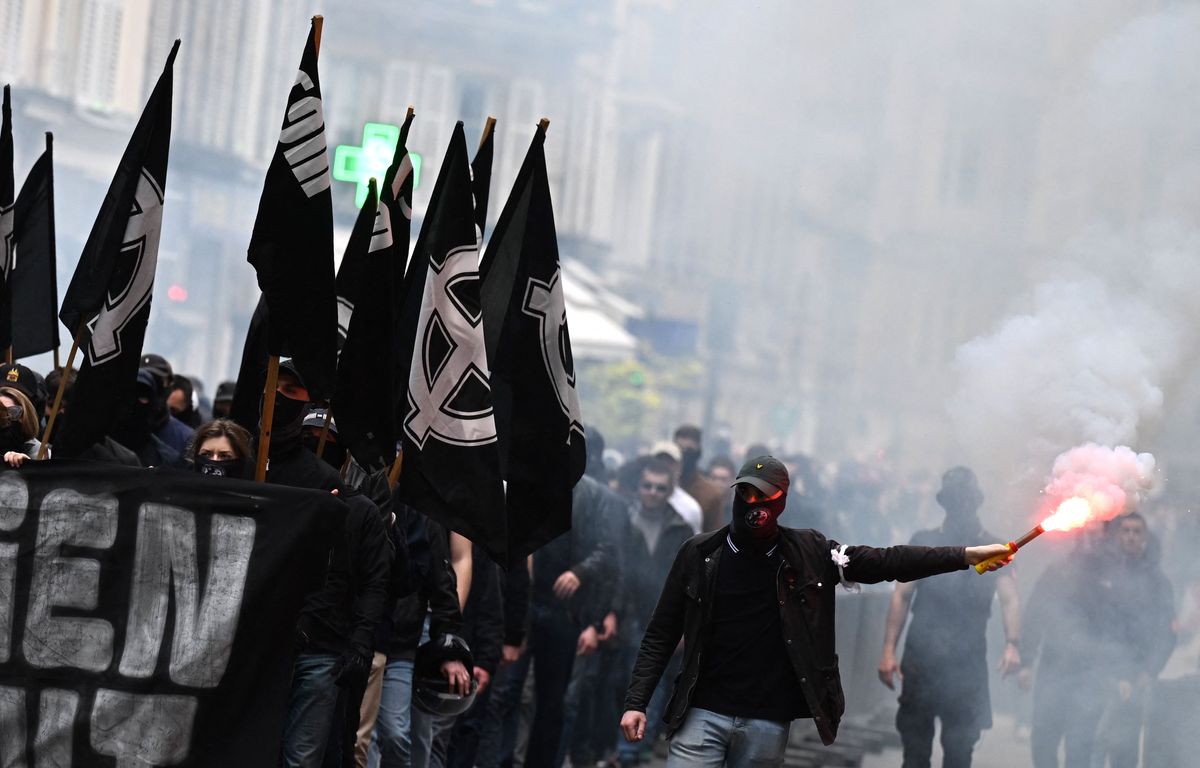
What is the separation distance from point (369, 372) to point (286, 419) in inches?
11.8

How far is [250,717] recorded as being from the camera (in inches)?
198

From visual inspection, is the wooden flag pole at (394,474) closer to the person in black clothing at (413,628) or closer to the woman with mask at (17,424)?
the person in black clothing at (413,628)

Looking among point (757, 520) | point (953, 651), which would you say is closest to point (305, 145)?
point (757, 520)

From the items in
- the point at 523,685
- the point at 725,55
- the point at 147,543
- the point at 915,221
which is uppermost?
the point at 725,55

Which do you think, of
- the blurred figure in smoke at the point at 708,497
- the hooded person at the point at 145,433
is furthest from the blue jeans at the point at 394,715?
the blurred figure in smoke at the point at 708,497

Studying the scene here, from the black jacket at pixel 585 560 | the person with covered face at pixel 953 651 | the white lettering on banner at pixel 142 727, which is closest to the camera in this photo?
the white lettering on banner at pixel 142 727

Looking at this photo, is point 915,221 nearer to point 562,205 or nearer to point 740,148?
point 740,148

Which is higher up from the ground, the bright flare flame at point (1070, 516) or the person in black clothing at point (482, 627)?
the bright flare flame at point (1070, 516)

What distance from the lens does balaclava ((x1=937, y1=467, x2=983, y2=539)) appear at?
8.63 meters

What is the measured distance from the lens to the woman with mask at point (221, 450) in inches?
212

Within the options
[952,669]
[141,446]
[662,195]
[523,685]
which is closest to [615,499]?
[523,685]

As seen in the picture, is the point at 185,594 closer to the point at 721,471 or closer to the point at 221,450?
the point at 221,450

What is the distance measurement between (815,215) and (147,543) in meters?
14.8

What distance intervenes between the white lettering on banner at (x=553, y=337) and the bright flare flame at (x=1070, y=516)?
5.03ft
